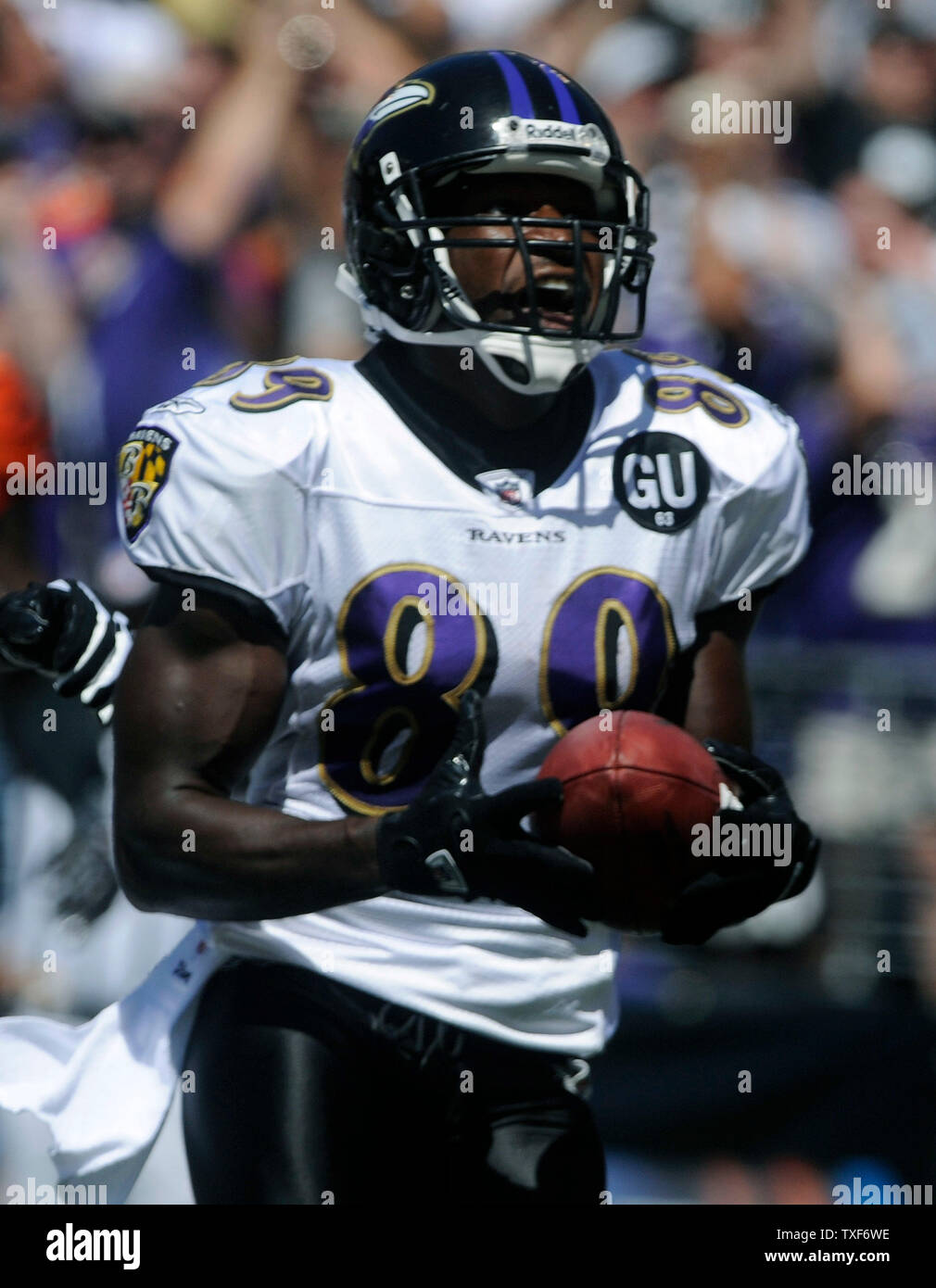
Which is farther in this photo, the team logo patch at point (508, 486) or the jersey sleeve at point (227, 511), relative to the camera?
the team logo patch at point (508, 486)

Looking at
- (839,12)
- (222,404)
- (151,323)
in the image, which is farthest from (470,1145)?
(839,12)

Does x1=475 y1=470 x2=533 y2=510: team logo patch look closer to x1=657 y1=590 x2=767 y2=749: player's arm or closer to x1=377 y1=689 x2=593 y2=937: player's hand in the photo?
x1=657 y1=590 x2=767 y2=749: player's arm

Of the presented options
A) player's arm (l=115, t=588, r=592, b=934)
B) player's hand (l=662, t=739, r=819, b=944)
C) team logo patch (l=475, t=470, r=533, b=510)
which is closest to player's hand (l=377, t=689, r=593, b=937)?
player's arm (l=115, t=588, r=592, b=934)

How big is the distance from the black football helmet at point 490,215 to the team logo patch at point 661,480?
0.16 meters

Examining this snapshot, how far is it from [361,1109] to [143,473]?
87 cm

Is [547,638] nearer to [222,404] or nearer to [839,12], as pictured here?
[222,404]

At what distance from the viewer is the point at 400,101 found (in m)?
2.50


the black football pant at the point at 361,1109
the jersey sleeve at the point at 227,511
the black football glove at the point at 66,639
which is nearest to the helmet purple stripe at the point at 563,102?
the jersey sleeve at the point at 227,511

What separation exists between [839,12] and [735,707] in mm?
3060

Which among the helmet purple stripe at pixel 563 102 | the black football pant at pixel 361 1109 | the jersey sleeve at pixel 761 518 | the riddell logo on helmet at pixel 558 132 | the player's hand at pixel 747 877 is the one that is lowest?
the black football pant at pixel 361 1109

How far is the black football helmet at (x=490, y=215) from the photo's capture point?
2.32 m

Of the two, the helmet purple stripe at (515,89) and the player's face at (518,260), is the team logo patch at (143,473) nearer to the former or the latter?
the player's face at (518,260)

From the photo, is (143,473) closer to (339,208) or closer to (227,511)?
(227,511)

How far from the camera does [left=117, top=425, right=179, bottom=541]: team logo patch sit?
7.46 feet
